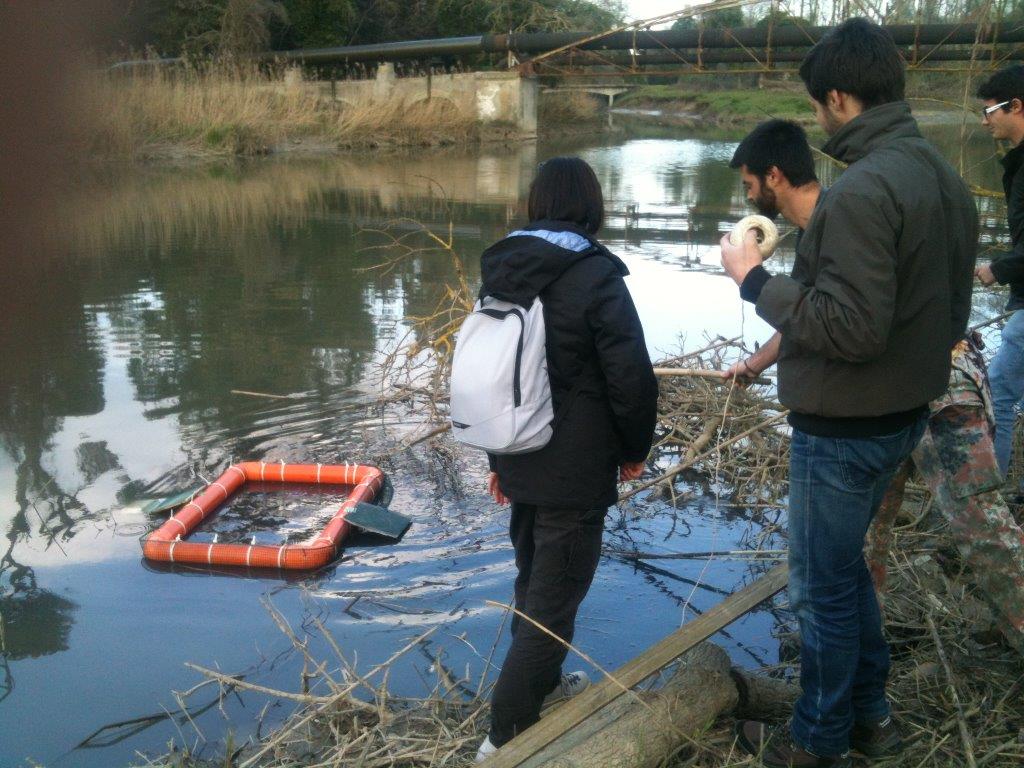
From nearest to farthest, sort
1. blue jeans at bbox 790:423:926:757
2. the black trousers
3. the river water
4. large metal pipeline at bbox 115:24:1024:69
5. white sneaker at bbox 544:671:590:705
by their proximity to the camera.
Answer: blue jeans at bbox 790:423:926:757 < the black trousers < white sneaker at bbox 544:671:590:705 < the river water < large metal pipeline at bbox 115:24:1024:69

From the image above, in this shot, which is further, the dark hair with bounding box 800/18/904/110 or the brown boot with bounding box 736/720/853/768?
the brown boot with bounding box 736/720/853/768

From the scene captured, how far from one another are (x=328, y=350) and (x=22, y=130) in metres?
2.83

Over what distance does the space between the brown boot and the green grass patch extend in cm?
2659

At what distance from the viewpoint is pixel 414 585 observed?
4.79m

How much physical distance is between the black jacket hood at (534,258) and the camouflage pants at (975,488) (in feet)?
3.39

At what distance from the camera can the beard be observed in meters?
2.92

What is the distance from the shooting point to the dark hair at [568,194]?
3.05 metres

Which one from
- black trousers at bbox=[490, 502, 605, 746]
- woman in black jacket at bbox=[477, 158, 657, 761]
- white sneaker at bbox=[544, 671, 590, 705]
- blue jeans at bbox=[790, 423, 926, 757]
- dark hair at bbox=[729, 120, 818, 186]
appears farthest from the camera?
white sneaker at bbox=[544, 671, 590, 705]

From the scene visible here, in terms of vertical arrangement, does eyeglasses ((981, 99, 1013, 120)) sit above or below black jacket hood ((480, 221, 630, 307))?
above

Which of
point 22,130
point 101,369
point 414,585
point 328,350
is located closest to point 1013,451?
point 414,585

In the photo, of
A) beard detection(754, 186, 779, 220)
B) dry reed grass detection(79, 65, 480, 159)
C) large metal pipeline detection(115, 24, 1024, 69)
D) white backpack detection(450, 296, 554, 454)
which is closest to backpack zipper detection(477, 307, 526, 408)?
white backpack detection(450, 296, 554, 454)

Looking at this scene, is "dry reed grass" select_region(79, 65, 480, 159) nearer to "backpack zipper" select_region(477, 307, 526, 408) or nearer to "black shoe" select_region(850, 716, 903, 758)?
"backpack zipper" select_region(477, 307, 526, 408)

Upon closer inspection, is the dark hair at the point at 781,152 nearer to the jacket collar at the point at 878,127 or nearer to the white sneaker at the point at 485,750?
the jacket collar at the point at 878,127

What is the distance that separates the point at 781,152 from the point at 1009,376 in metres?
2.36
